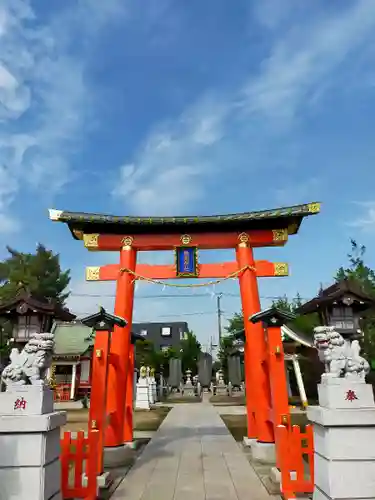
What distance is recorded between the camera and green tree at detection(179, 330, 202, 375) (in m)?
44.6

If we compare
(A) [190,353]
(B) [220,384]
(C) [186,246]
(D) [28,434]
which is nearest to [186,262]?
(C) [186,246]

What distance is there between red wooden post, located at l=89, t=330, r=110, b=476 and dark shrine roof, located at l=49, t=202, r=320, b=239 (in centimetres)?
279

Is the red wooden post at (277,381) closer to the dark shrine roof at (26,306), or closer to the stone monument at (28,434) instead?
the stone monument at (28,434)

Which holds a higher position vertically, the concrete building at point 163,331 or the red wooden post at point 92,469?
the concrete building at point 163,331

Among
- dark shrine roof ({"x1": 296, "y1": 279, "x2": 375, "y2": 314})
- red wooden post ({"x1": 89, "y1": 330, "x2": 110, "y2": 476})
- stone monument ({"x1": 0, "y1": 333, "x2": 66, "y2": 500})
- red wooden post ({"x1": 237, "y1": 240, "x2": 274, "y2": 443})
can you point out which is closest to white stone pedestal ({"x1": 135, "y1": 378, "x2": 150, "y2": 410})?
red wooden post ({"x1": 237, "y1": 240, "x2": 274, "y2": 443})

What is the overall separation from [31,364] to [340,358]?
3.75 metres

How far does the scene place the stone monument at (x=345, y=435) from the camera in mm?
4296

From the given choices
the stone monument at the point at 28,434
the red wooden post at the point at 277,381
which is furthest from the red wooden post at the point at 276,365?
the stone monument at the point at 28,434

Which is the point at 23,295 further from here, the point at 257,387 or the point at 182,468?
the point at 257,387

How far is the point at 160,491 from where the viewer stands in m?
6.27

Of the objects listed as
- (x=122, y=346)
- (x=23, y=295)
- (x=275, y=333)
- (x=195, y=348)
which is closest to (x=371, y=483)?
(x=275, y=333)

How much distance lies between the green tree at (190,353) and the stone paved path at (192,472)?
109ft

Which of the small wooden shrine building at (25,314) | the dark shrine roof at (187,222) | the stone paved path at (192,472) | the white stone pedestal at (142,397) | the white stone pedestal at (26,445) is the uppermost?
the dark shrine roof at (187,222)

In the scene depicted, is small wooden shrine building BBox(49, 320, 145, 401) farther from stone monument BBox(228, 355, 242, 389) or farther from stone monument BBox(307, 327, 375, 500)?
stone monument BBox(307, 327, 375, 500)
